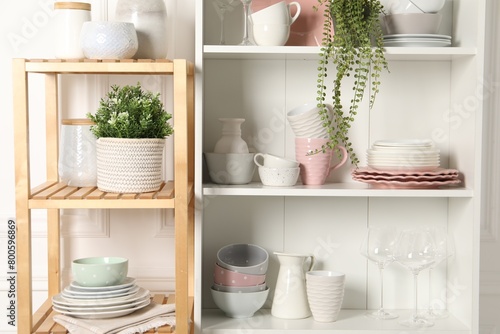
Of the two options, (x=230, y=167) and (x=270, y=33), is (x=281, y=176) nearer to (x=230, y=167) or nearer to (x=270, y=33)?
(x=230, y=167)

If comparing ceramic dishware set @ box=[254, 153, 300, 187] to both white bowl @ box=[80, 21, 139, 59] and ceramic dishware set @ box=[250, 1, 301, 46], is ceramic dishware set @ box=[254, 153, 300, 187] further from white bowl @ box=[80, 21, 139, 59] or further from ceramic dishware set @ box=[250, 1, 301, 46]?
white bowl @ box=[80, 21, 139, 59]

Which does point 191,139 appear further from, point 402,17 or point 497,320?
point 497,320

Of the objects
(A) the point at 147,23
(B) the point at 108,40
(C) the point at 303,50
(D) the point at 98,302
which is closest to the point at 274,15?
(C) the point at 303,50

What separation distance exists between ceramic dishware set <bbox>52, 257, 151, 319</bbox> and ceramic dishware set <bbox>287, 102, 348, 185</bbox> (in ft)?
1.88

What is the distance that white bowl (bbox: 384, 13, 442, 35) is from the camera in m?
2.05

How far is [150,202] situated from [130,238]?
49 centimetres

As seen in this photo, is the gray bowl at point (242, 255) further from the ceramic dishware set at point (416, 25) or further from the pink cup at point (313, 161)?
the ceramic dishware set at point (416, 25)

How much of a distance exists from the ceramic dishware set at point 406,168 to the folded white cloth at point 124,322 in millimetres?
664

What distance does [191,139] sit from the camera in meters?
2.21

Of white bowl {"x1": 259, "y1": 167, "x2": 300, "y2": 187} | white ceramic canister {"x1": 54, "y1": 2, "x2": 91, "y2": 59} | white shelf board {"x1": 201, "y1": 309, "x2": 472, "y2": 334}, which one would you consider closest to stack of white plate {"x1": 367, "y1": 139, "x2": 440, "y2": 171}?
white bowl {"x1": 259, "y1": 167, "x2": 300, "y2": 187}

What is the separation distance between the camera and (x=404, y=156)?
80.7 inches

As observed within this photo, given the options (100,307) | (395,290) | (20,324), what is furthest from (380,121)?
(20,324)

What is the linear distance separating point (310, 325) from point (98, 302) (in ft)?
1.93

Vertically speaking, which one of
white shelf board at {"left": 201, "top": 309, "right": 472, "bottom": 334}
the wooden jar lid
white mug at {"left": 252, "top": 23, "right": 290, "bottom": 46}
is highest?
the wooden jar lid
